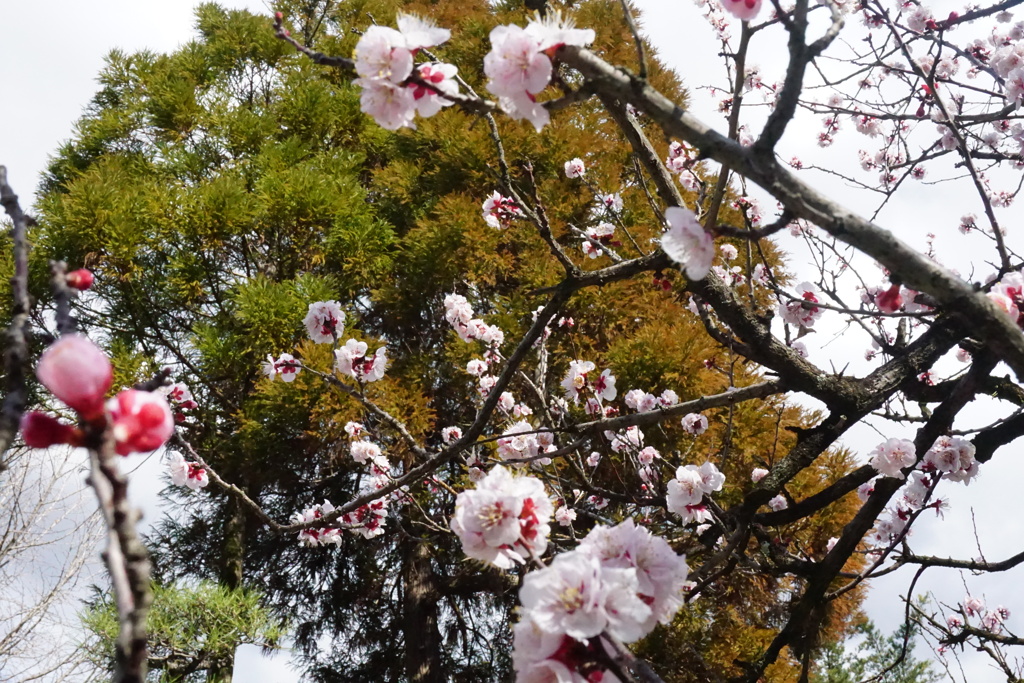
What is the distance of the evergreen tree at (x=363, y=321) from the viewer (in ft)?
13.8

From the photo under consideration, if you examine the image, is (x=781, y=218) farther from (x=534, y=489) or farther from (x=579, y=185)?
(x=579, y=185)

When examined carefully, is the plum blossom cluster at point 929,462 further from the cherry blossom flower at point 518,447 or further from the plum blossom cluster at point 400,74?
the plum blossom cluster at point 400,74

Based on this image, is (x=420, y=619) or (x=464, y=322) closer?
(x=464, y=322)

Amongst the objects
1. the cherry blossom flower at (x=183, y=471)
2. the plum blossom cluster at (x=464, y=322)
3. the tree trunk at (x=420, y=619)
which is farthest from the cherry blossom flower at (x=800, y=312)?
the tree trunk at (x=420, y=619)

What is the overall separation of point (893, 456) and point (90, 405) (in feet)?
6.29

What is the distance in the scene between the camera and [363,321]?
5.71 meters

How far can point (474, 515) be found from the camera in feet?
3.12

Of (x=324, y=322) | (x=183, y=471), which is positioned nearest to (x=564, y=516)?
(x=324, y=322)

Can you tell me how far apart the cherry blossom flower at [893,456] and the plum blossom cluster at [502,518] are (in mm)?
1216

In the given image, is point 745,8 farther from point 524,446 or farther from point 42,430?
point 524,446

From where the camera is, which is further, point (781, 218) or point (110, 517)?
point (781, 218)

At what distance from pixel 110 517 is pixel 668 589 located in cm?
65

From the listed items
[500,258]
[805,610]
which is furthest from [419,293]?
[805,610]

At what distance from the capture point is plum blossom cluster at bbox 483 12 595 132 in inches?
36.6
